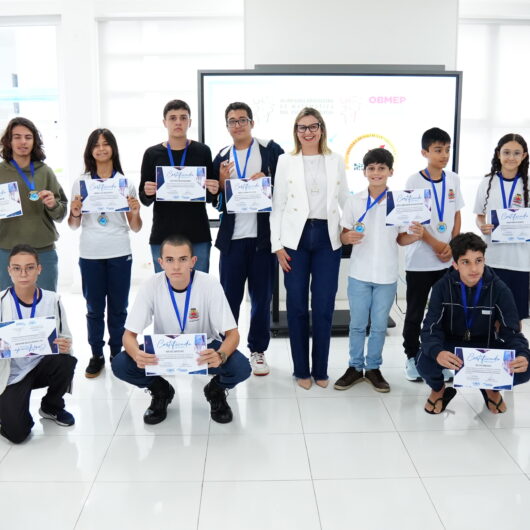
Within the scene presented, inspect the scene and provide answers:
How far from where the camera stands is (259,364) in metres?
3.74

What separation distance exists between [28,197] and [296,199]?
5.00 feet

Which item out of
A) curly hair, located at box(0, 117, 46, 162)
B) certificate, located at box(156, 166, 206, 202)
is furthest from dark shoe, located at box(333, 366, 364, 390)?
curly hair, located at box(0, 117, 46, 162)

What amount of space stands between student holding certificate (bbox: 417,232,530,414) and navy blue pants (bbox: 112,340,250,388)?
37.1 inches

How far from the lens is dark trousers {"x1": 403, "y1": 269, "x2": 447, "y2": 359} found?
3.48 m

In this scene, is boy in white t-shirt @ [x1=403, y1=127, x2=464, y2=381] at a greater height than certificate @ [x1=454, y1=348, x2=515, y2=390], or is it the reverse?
boy in white t-shirt @ [x1=403, y1=127, x2=464, y2=381]

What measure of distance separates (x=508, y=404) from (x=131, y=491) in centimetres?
206

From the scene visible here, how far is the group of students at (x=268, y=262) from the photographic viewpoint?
3.00 m

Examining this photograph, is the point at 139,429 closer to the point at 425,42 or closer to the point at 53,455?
the point at 53,455

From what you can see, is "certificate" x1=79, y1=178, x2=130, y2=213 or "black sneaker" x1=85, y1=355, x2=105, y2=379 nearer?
"certificate" x1=79, y1=178, x2=130, y2=213

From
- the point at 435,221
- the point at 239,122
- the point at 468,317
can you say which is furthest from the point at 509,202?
the point at 239,122

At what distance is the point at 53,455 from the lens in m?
2.75

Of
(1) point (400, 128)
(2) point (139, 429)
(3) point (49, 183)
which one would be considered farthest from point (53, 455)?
(1) point (400, 128)

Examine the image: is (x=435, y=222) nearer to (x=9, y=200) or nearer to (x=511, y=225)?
(x=511, y=225)

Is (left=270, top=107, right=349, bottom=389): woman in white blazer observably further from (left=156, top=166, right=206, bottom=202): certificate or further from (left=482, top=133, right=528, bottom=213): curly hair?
(left=482, top=133, right=528, bottom=213): curly hair
